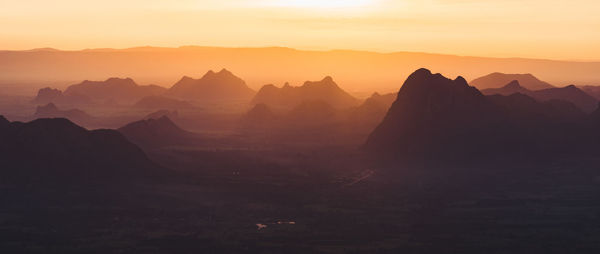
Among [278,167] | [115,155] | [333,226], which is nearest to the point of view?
[333,226]

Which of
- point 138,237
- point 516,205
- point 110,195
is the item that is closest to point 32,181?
point 110,195

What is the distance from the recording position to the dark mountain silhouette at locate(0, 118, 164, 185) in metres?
162

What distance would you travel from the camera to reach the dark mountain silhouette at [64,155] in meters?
162

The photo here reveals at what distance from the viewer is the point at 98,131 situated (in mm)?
178250

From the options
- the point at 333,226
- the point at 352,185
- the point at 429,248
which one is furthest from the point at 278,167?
the point at 429,248

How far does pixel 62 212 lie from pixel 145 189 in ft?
78.1

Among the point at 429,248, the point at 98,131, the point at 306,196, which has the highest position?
the point at 98,131

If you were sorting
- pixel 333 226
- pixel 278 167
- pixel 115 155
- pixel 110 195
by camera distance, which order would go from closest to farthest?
1. pixel 333 226
2. pixel 110 195
3. pixel 115 155
4. pixel 278 167

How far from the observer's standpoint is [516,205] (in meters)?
151

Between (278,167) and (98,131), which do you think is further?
(278,167)

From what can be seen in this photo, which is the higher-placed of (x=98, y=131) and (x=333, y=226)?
(x=98, y=131)

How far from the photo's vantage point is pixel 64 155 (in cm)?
16812

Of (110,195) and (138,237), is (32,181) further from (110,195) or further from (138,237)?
(138,237)

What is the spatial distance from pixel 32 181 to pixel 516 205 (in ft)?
301
